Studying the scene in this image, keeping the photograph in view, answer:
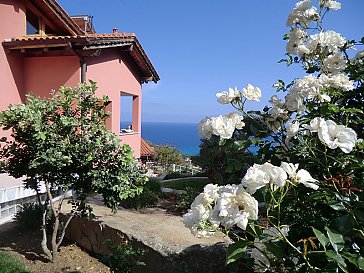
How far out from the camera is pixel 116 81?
36.1 feet

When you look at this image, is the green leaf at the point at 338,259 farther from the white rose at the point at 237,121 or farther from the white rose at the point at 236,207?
the white rose at the point at 237,121

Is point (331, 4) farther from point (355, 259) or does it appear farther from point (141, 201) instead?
point (141, 201)

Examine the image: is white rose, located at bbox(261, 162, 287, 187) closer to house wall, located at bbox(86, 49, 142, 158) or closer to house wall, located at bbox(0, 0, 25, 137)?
house wall, located at bbox(0, 0, 25, 137)

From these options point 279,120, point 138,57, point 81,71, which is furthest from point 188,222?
point 138,57

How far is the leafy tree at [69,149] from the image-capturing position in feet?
Answer: 12.0

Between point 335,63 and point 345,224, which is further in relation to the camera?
point 335,63

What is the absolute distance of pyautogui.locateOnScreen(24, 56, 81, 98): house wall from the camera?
27.5ft

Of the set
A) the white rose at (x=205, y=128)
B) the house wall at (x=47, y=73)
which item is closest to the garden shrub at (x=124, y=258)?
the white rose at (x=205, y=128)

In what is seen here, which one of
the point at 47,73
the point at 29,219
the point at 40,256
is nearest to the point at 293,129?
the point at 40,256

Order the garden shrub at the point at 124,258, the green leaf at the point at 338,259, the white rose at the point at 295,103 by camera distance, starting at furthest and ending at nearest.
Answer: the garden shrub at the point at 124,258 → the white rose at the point at 295,103 → the green leaf at the point at 338,259

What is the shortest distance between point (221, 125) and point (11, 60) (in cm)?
815

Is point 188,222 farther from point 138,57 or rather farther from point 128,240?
point 138,57

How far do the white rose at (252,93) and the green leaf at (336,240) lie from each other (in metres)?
0.92

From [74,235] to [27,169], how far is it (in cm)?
156
